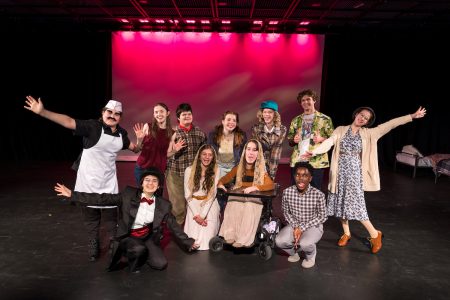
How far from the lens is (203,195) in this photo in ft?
11.4

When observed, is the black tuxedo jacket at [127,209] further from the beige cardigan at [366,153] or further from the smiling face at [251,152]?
the beige cardigan at [366,153]

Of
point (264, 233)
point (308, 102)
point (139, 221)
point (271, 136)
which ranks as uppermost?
point (308, 102)

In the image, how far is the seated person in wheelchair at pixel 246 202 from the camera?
332cm

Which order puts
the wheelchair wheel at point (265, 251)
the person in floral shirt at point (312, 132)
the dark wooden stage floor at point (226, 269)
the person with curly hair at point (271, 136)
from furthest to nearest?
1. the person with curly hair at point (271, 136)
2. the person in floral shirt at point (312, 132)
3. the wheelchair wheel at point (265, 251)
4. the dark wooden stage floor at point (226, 269)

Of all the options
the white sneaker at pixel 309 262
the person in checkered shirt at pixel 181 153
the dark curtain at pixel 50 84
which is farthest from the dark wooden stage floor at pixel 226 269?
the dark curtain at pixel 50 84

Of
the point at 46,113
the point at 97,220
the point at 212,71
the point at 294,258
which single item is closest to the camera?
the point at 46,113

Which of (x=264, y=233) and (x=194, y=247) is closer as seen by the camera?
(x=264, y=233)

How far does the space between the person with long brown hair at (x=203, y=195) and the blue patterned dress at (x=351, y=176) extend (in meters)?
1.20

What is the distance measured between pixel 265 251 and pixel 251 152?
35.0 inches

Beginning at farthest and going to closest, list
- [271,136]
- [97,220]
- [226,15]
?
[226,15] → [271,136] → [97,220]

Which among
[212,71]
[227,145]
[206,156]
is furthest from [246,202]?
[212,71]

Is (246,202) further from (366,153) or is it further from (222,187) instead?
(366,153)

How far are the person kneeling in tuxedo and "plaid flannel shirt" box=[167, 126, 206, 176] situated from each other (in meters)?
0.73

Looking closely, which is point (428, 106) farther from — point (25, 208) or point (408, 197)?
point (25, 208)
